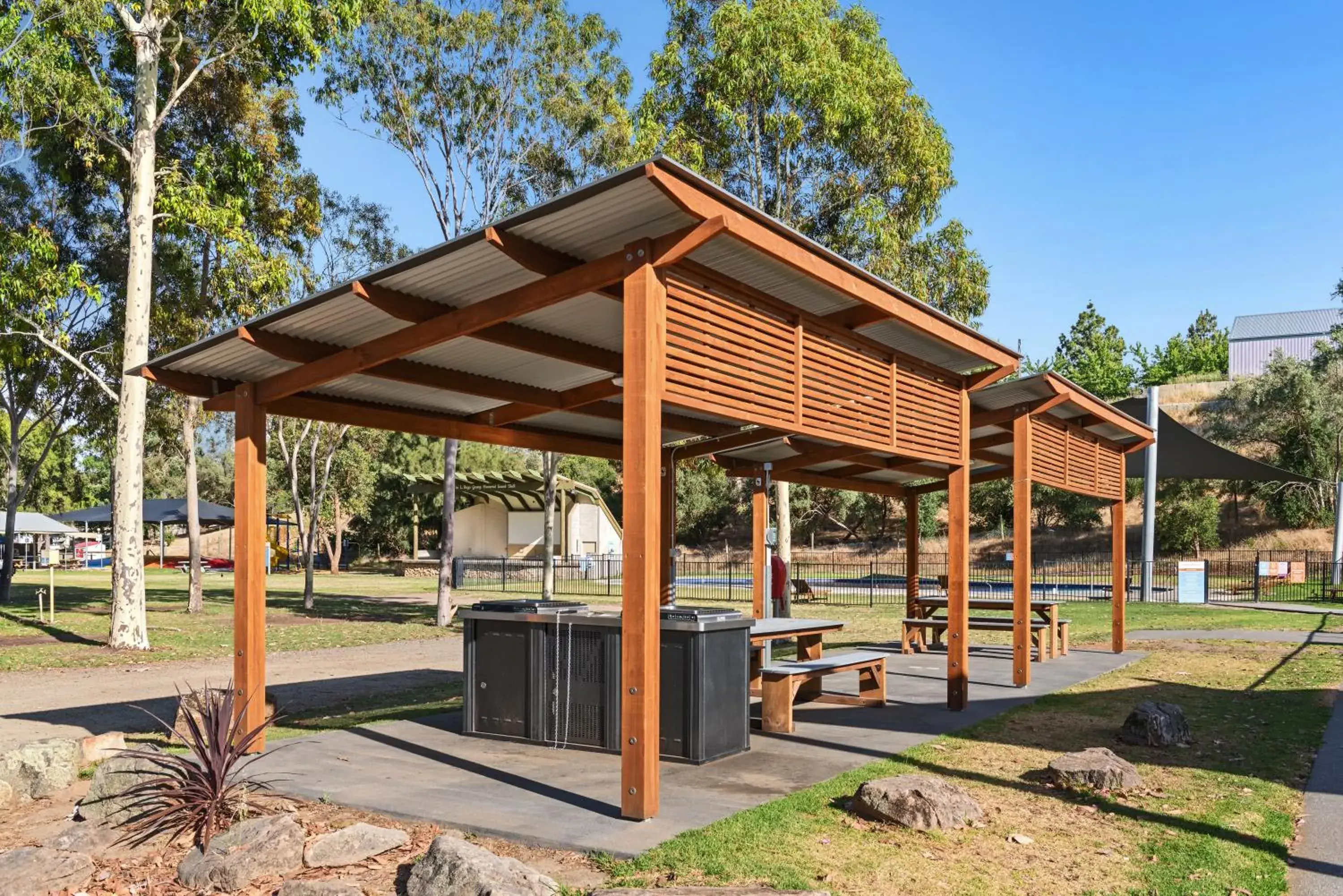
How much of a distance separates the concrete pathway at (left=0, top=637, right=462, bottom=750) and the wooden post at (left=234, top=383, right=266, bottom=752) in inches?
42.9

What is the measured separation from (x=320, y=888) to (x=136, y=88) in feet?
54.8

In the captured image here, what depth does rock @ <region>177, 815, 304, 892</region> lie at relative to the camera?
5.11 meters

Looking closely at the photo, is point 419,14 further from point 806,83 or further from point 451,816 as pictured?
point 451,816

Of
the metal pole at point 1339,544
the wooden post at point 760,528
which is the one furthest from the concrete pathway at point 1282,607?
the wooden post at point 760,528

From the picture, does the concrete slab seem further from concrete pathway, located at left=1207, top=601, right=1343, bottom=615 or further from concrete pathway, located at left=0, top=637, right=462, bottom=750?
concrete pathway, located at left=1207, top=601, right=1343, bottom=615

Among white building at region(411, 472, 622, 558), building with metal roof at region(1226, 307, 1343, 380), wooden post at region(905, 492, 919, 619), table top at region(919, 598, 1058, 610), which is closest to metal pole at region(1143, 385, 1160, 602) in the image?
wooden post at region(905, 492, 919, 619)

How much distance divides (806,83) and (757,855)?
19.7m

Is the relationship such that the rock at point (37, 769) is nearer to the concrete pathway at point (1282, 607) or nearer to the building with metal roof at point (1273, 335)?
the concrete pathway at point (1282, 607)

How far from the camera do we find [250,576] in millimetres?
8086

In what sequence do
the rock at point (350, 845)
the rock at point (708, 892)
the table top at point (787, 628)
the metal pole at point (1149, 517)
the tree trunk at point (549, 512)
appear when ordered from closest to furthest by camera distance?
1. the rock at point (708, 892)
2. the rock at point (350, 845)
3. the table top at point (787, 628)
4. the tree trunk at point (549, 512)
5. the metal pole at point (1149, 517)

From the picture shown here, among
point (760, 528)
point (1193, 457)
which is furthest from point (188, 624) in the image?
point (1193, 457)

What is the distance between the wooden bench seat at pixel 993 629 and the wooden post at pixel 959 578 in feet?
8.12

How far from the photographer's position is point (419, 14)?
904 inches

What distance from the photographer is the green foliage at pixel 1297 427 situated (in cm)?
4275
